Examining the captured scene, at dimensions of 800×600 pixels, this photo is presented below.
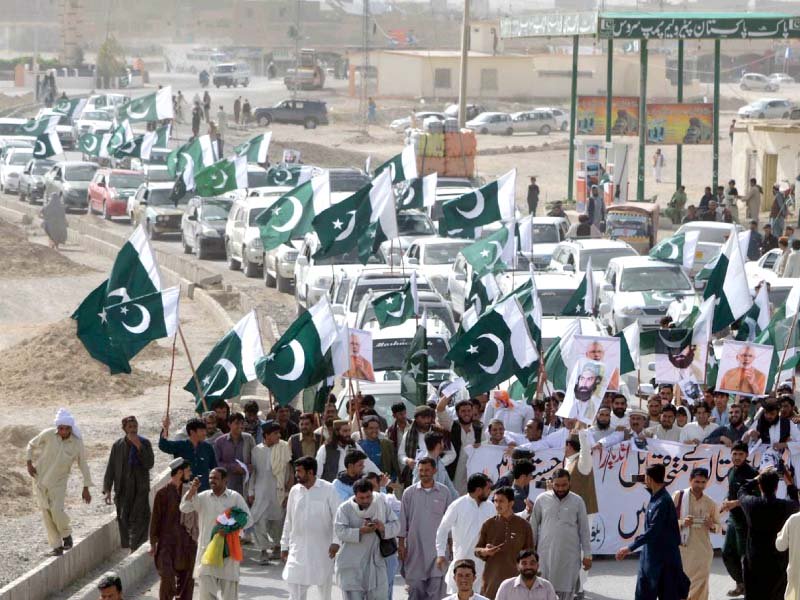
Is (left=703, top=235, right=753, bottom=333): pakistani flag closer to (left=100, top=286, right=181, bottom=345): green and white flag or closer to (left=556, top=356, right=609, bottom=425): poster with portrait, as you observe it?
(left=556, top=356, right=609, bottom=425): poster with portrait

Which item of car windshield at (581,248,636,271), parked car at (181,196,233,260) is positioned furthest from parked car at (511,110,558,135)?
car windshield at (581,248,636,271)

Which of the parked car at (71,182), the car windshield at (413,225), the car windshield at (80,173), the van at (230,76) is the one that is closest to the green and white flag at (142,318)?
the car windshield at (413,225)

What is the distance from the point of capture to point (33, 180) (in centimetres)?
5125

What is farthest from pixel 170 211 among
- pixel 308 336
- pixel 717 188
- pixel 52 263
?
pixel 308 336

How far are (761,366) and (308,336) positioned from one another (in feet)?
13.0

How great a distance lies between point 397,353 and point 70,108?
47.4 m

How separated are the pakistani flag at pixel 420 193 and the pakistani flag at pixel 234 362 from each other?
1227cm

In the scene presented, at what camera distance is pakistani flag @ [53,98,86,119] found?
61.9m

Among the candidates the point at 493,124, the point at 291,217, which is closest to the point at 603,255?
the point at 291,217

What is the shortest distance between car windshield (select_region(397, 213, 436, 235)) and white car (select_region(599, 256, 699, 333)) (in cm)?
620

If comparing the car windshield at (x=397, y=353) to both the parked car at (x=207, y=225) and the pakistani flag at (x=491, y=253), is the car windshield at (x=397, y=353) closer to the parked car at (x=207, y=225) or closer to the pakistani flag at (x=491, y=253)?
the pakistani flag at (x=491, y=253)

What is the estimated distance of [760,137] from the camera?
146ft

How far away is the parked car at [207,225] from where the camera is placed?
123 feet

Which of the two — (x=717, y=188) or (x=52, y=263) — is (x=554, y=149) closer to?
(x=717, y=188)
